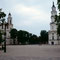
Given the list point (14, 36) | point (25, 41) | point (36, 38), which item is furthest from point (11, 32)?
point (36, 38)

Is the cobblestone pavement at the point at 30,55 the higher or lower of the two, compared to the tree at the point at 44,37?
lower

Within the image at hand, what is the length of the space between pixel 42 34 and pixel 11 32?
20783mm

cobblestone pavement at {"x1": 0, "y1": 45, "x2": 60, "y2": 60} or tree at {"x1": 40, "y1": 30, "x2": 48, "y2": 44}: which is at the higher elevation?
tree at {"x1": 40, "y1": 30, "x2": 48, "y2": 44}

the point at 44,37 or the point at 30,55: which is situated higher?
the point at 44,37

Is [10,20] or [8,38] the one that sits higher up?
[10,20]

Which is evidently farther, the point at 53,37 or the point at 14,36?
the point at 14,36

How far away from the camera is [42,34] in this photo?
12575 cm

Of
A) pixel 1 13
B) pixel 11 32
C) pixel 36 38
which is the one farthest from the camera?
pixel 36 38

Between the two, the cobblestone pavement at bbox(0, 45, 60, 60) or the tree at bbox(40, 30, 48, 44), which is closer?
the cobblestone pavement at bbox(0, 45, 60, 60)

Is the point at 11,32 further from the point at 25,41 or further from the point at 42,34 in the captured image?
the point at 42,34

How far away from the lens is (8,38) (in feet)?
415

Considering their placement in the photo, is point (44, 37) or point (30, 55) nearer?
point (30, 55)

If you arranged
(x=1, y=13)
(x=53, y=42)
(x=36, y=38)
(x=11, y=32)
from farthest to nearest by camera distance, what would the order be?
1. (x=36, y=38)
2. (x=11, y=32)
3. (x=53, y=42)
4. (x=1, y=13)

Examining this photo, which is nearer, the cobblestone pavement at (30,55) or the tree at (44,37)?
the cobblestone pavement at (30,55)
